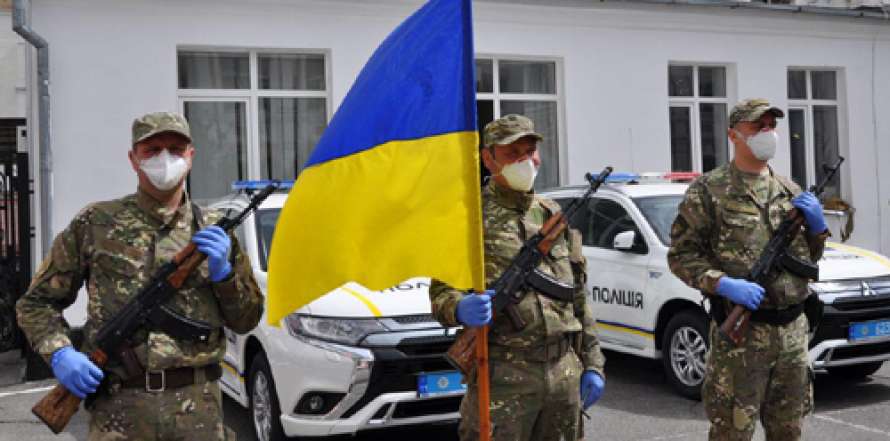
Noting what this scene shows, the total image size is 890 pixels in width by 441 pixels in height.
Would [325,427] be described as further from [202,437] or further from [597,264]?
[597,264]

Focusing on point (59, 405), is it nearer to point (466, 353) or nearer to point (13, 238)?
point (466, 353)

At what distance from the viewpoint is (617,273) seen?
7.65 meters

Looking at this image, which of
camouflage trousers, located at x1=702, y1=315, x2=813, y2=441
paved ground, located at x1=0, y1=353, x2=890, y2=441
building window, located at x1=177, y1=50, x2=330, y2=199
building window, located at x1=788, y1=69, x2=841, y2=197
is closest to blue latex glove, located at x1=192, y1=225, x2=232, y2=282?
camouflage trousers, located at x1=702, y1=315, x2=813, y2=441

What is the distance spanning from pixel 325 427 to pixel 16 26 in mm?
6074

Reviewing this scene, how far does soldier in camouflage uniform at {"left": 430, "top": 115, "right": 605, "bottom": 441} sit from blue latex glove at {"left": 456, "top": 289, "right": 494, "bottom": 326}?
7 cm

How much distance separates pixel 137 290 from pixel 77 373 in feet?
1.20

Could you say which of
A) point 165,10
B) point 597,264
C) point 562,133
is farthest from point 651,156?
point 165,10

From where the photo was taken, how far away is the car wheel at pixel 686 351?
266 inches

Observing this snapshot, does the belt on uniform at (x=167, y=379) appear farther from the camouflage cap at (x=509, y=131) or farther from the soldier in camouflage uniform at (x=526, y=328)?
the camouflage cap at (x=509, y=131)

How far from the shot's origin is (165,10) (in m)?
10.0

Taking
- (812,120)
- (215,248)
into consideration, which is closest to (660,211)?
(215,248)

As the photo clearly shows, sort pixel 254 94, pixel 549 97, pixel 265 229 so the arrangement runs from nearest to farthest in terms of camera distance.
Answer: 1. pixel 265 229
2. pixel 254 94
3. pixel 549 97

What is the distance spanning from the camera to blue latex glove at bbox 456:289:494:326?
321 centimetres

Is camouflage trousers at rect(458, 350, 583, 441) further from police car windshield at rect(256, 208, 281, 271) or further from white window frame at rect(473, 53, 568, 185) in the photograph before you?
white window frame at rect(473, 53, 568, 185)
